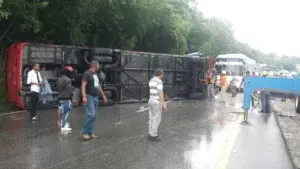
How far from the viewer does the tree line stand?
14.7 metres

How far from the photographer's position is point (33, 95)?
1124 centimetres

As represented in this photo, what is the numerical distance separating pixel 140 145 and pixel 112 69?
8472 mm

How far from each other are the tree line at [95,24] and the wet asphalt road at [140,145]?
4136 mm

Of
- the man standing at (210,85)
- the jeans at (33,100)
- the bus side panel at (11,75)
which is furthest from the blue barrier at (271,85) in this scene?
the bus side panel at (11,75)

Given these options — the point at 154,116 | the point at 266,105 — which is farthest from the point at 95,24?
the point at 154,116

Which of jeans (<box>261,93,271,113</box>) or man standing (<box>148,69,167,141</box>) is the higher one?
man standing (<box>148,69,167,141</box>)

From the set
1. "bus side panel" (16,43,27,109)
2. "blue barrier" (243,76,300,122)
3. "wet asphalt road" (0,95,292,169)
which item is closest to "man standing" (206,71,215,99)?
"blue barrier" (243,76,300,122)

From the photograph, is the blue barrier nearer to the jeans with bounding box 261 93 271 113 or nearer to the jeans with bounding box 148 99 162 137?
the jeans with bounding box 261 93 271 113

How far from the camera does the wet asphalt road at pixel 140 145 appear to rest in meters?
6.80

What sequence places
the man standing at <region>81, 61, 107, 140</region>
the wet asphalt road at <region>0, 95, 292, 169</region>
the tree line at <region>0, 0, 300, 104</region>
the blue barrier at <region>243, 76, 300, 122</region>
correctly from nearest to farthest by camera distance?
the wet asphalt road at <region>0, 95, 292, 169</region> → the man standing at <region>81, 61, 107, 140</region> → the blue barrier at <region>243, 76, 300, 122</region> → the tree line at <region>0, 0, 300, 104</region>

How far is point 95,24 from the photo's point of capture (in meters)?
19.2

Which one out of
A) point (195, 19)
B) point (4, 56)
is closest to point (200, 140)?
point (4, 56)

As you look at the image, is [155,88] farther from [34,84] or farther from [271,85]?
[271,85]

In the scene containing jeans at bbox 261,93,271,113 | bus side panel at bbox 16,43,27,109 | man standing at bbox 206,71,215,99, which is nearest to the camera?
bus side panel at bbox 16,43,27,109
